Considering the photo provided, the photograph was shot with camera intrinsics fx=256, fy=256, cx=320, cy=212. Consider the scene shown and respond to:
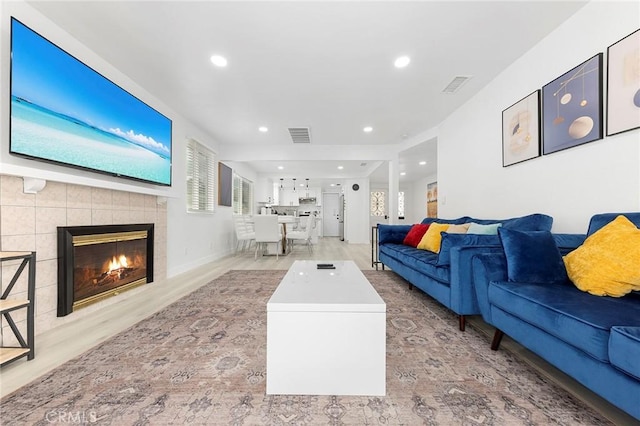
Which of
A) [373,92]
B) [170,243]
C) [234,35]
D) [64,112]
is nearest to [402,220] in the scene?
[373,92]

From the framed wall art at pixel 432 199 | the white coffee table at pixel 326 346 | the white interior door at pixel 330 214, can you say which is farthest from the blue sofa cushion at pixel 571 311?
the white interior door at pixel 330 214

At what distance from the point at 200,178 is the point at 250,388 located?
4.13 meters

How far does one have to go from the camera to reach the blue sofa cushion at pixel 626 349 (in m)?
0.86

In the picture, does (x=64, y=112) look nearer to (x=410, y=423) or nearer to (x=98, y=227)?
(x=98, y=227)

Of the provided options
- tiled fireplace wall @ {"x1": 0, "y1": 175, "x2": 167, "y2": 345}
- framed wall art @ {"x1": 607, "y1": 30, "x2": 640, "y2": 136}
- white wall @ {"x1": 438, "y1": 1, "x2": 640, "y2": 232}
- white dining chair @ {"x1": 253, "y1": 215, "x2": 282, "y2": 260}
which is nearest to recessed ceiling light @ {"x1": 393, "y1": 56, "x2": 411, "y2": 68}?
white wall @ {"x1": 438, "y1": 1, "x2": 640, "y2": 232}

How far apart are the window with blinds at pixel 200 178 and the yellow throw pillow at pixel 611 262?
4583mm

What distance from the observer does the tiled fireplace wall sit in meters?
1.70

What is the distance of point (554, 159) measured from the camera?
87.7 inches

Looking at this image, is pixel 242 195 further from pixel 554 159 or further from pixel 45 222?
pixel 554 159

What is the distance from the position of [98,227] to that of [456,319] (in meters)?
3.32

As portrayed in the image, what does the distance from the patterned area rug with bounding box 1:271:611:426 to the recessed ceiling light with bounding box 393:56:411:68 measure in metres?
2.46

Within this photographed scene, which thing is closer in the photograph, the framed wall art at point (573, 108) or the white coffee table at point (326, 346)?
the white coffee table at point (326, 346)

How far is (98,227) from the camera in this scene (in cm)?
238

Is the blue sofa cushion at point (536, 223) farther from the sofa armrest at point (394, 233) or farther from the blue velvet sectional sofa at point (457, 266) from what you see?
the sofa armrest at point (394, 233)
